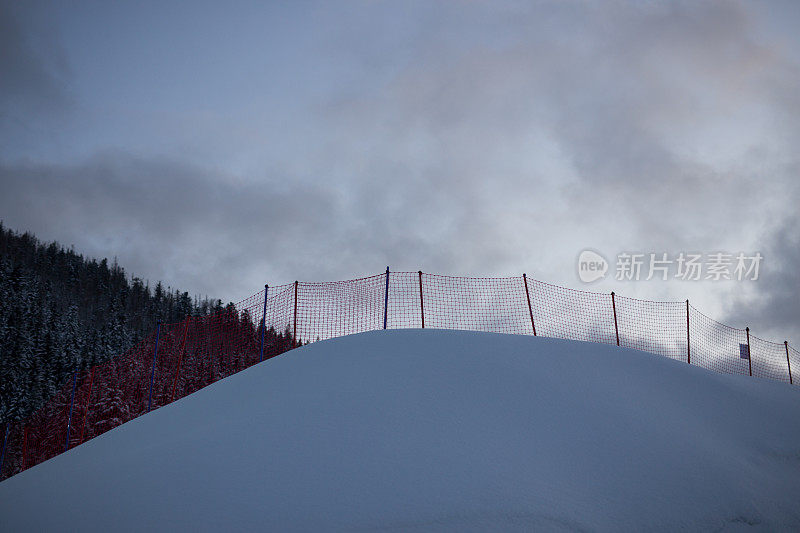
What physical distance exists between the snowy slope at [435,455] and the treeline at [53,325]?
1063cm

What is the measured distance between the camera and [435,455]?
19.7 ft

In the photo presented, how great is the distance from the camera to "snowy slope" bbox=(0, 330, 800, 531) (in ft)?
17.1

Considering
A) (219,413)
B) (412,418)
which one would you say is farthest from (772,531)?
(219,413)

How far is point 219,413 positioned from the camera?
8133 mm

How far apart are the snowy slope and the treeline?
10.6 m

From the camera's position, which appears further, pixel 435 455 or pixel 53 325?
pixel 53 325

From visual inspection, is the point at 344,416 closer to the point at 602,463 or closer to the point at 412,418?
the point at 412,418

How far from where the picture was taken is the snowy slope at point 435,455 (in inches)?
206

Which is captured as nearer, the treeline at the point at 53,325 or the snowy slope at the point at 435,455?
the snowy slope at the point at 435,455

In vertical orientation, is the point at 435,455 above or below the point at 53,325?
below

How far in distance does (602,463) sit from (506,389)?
2009 mm

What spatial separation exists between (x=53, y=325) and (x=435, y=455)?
3417 inches

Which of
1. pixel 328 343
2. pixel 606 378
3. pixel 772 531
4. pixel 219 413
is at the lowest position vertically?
pixel 772 531

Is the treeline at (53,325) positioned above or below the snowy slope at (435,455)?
above
